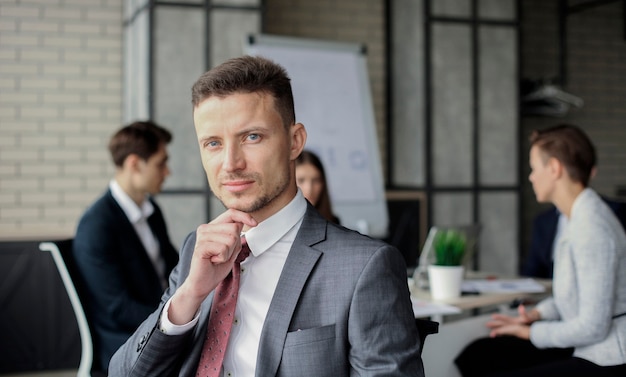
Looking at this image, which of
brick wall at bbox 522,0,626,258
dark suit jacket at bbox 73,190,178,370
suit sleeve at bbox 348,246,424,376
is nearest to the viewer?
suit sleeve at bbox 348,246,424,376

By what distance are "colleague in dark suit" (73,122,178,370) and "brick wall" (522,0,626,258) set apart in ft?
13.8

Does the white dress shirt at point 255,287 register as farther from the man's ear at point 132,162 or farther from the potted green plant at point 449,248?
the man's ear at point 132,162

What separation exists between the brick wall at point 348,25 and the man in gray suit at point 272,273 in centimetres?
443

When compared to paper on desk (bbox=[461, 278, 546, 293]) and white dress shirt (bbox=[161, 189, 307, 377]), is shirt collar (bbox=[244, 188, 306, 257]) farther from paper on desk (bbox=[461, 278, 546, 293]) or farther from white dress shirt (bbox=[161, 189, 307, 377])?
paper on desk (bbox=[461, 278, 546, 293])

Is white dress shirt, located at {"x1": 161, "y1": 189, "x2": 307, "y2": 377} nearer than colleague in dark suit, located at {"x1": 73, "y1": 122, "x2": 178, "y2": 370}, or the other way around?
white dress shirt, located at {"x1": 161, "y1": 189, "x2": 307, "y2": 377}

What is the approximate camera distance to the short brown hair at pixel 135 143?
10.9 feet

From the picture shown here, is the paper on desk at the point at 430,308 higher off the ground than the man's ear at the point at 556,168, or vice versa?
the man's ear at the point at 556,168

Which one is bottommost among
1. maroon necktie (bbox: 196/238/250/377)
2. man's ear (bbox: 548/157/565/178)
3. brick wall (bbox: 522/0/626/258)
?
maroon necktie (bbox: 196/238/250/377)

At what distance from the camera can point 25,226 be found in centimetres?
514

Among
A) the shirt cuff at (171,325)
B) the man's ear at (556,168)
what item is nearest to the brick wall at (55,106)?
the man's ear at (556,168)

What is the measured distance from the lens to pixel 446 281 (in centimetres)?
306

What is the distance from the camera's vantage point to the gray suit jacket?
141cm

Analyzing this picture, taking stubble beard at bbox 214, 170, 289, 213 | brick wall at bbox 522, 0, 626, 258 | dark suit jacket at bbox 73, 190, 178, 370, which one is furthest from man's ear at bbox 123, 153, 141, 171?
brick wall at bbox 522, 0, 626, 258

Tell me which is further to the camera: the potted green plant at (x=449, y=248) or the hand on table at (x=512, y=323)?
the potted green plant at (x=449, y=248)
